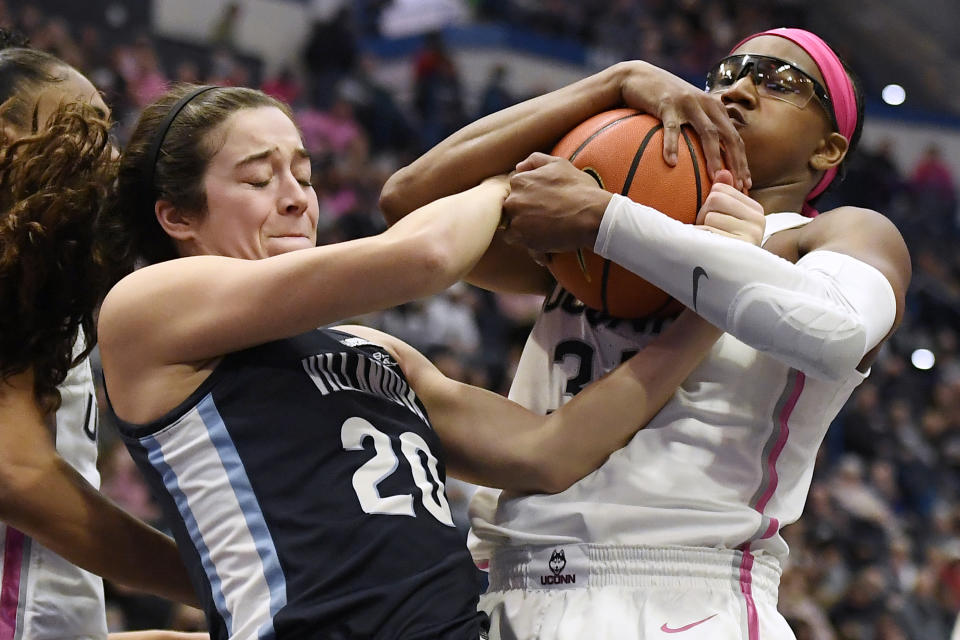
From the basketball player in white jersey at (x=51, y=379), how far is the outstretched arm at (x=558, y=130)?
2.34 ft

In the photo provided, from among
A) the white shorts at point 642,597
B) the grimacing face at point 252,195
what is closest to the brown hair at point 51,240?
the grimacing face at point 252,195

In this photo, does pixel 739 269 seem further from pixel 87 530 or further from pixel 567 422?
pixel 87 530

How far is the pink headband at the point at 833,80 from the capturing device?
2.85 meters

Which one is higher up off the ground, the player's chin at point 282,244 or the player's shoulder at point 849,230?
the player's shoulder at point 849,230

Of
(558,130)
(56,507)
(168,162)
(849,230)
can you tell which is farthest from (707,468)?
(56,507)

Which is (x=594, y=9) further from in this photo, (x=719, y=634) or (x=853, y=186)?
(x=719, y=634)

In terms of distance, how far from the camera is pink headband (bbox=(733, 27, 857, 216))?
9.36 feet

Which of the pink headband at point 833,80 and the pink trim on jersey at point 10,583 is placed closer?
the pink trim on jersey at point 10,583

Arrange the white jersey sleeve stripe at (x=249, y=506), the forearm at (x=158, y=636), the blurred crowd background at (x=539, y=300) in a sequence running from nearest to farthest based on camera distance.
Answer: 1. the white jersey sleeve stripe at (x=249, y=506)
2. the forearm at (x=158, y=636)
3. the blurred crowd background at (x=539, y=300)

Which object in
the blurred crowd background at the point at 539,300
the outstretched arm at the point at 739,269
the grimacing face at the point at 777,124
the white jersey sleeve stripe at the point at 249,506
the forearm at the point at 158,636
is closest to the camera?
the white jersey sleeve stripe at the point at 249,506

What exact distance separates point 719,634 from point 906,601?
8170mm

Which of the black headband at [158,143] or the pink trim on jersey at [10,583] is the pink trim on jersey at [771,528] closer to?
the black headband at [158,143]

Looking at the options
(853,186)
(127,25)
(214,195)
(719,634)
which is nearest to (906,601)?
(853,186)

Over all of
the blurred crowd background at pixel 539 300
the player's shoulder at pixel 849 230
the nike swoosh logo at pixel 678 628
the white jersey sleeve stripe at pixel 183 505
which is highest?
the player's shoulder at pixel 849 230
